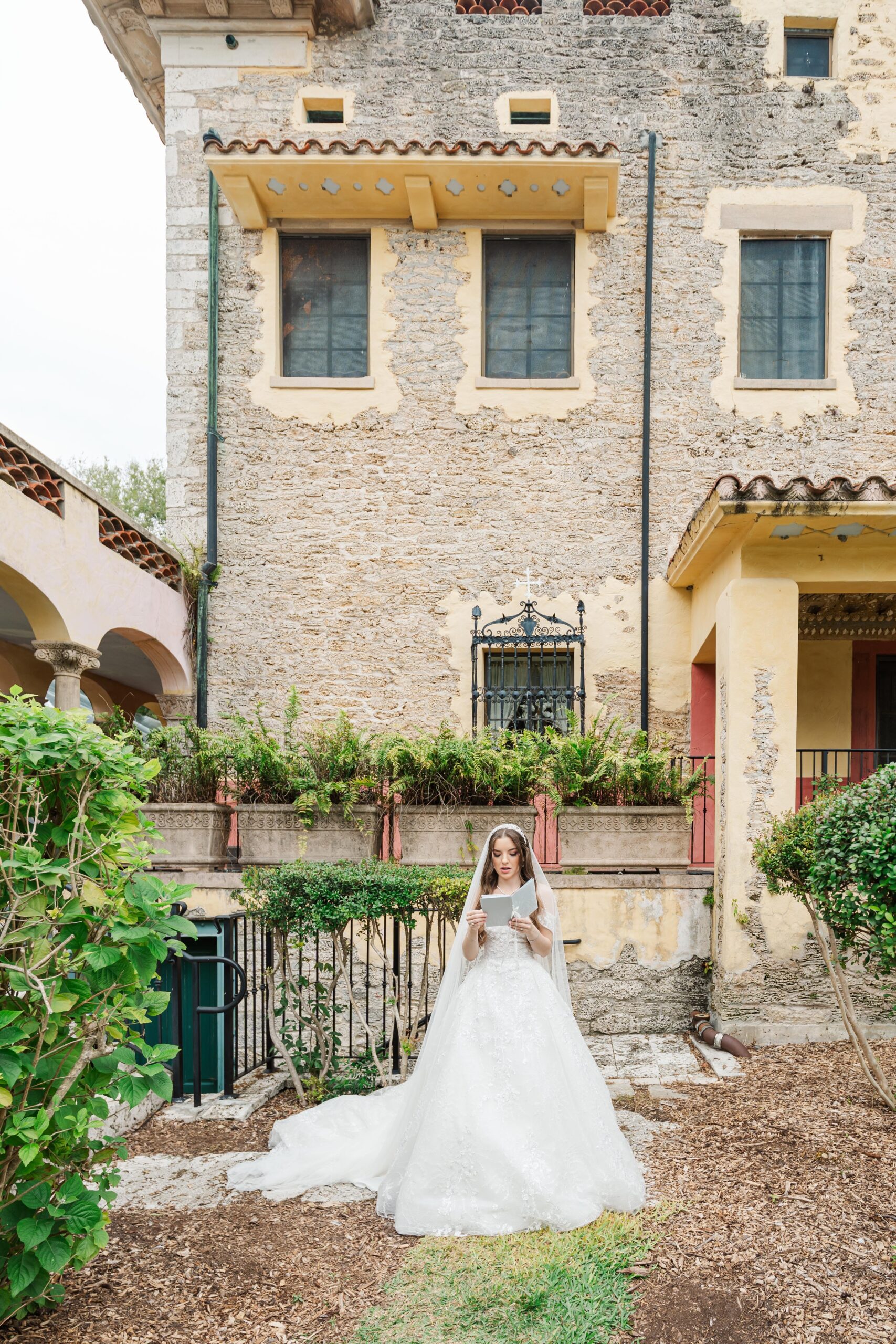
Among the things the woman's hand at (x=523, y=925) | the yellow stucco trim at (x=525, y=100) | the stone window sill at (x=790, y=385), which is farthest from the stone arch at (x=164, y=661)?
the yellow stucco trim at (x=525, y=100)

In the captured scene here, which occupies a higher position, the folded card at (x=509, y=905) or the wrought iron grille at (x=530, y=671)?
the wrought iron grille at (x=530, y=671)

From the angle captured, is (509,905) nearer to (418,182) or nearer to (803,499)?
(803,499)

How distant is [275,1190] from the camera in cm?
432

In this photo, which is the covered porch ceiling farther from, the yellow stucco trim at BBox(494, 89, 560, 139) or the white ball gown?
the yellow stucco trim at BBox(494, 89, 560, 139)

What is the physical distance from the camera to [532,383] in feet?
31.0

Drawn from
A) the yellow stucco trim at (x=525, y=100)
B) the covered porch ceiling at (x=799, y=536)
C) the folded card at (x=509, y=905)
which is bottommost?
the folded card at (x=509, y=905)

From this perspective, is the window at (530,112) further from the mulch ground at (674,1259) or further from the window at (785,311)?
the mulch ground at (674,1259)

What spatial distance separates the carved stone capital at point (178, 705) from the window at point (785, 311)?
6.79 m

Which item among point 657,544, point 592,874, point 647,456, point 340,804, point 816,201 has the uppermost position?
point 816,201

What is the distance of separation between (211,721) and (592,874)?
14.5ft

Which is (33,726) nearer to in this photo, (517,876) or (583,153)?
(517,876)

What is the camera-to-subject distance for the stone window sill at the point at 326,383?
9.50m

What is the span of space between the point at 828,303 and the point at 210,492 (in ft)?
22.4

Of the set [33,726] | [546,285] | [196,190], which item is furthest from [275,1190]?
[196,190]
